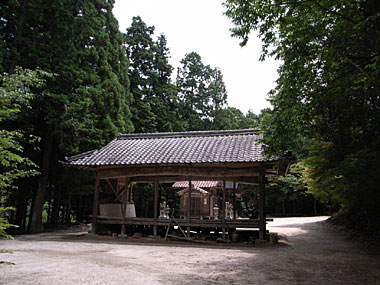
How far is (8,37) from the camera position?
516 inches

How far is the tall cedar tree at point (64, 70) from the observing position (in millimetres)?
12977

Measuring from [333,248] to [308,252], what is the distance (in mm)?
1513

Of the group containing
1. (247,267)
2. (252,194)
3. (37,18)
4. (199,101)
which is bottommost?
(247,267)

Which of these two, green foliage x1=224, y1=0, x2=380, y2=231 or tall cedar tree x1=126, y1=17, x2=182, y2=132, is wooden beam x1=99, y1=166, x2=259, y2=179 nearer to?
green foliage x1=224, y1=0, x2=380, y2=231

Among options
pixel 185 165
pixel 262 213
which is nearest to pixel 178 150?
pixel 185 165

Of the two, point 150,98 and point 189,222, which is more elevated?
point 150,98

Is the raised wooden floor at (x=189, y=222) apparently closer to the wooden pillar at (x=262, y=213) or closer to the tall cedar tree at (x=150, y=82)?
the wooden pillar at (x=262, y=213)

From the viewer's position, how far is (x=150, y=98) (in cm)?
2567

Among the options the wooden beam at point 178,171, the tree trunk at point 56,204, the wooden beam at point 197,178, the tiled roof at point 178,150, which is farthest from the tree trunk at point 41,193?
the wooden beam at point 197,178

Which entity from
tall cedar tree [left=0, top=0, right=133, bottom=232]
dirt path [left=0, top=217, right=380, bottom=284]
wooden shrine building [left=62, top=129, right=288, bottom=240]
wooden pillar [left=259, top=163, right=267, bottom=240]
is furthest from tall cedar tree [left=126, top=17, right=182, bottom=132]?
dirt path [left=0, top=217, right=380, bottom=284]

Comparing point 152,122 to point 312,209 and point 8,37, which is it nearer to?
point 8,37

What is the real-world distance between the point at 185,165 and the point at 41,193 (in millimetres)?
7540

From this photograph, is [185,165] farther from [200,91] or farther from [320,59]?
[200,91]

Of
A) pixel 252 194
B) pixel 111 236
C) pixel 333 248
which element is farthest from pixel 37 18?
pixel 252 194
